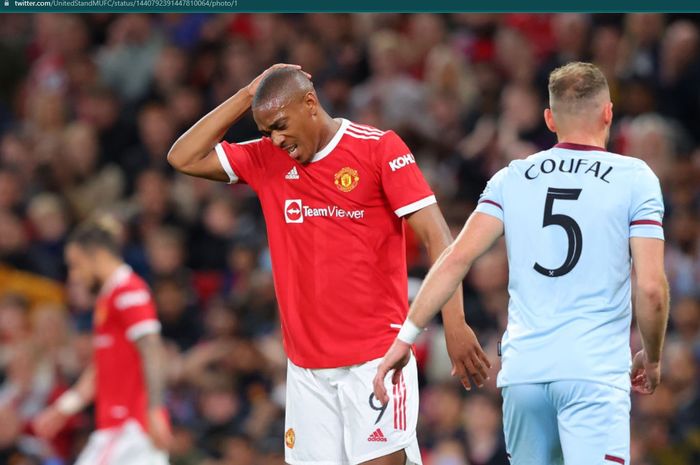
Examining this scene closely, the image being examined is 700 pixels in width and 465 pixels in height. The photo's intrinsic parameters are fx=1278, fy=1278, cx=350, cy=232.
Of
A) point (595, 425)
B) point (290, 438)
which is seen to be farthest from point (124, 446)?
point (595, 425)

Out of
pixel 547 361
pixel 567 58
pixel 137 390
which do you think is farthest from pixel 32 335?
pixel 547 361

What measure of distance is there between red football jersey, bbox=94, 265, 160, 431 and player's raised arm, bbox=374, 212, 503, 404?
3.47 metres

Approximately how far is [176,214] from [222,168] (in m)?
6.36

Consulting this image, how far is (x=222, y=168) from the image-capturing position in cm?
613

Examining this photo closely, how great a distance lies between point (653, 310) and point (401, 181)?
4.62ft

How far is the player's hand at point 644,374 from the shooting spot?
199 inches

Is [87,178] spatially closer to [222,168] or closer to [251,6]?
[251,6]

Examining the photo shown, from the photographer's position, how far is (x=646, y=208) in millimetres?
4918

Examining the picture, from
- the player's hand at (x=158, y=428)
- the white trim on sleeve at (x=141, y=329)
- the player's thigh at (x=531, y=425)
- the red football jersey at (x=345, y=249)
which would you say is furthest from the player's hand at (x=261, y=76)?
the player's hand at (x=158, y=428)

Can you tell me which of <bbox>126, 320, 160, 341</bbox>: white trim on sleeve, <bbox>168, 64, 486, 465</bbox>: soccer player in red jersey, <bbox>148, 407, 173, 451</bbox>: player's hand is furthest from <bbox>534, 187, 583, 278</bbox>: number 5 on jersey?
<bbox>148, 407, 173, 451</bbox>: player's hand

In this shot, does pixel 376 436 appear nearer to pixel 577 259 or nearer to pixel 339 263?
pixel 339 263

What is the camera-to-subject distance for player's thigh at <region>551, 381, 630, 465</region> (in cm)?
489

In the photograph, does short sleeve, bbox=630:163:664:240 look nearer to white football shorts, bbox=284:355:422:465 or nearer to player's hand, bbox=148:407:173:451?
white football shorts, bbox=284:355:422:465

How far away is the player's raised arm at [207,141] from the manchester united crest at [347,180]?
23.6 inches
